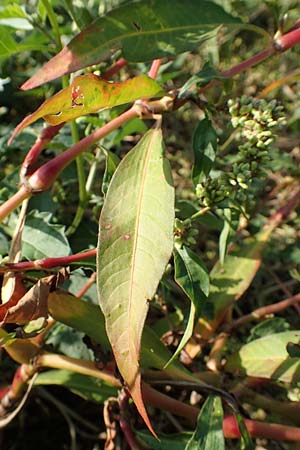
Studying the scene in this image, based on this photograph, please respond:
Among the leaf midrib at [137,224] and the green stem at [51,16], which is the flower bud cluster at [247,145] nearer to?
the leaf midrib at [137,224]

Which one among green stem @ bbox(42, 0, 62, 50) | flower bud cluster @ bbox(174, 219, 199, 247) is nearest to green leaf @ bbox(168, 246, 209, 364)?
flower bud cluster @ bbox(174, 219, 199, 247)

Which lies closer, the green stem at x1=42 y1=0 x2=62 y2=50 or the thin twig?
the green stem at x1=42 y1=0 x2=62 y2=50

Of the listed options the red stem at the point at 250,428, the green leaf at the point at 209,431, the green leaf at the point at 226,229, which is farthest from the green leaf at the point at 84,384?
the green leaf at the point at 226,229

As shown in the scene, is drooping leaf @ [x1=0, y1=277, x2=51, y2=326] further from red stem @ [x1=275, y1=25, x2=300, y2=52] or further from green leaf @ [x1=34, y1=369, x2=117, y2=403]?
red stem @ [x1=275, y1=25, x2=300, y2=52]

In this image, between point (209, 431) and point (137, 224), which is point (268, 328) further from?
point (137, 224)

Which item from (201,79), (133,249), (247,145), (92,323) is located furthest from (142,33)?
(92,323)
